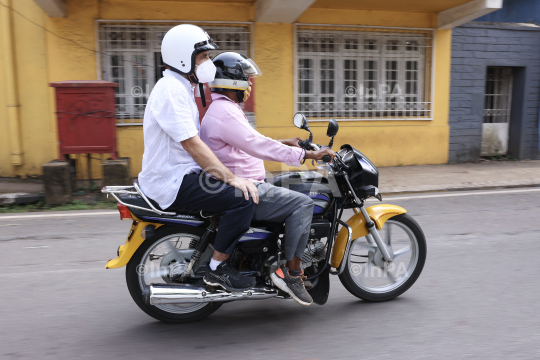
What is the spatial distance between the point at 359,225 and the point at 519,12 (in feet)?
38.4

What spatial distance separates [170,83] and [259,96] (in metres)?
Result: 6.91

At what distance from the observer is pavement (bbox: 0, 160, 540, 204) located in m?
8.05

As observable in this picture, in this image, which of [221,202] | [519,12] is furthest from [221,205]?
[519,12]

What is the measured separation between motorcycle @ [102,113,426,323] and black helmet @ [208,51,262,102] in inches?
15.9

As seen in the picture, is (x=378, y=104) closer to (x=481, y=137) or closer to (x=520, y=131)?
(x=481, y=137)

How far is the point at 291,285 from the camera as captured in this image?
3061 millimetres

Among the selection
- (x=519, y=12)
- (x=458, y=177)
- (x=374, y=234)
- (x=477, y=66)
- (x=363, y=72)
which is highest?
(x=519, y=12)

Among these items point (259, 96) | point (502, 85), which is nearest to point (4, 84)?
point (259, 96)

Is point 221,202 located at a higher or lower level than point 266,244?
higher

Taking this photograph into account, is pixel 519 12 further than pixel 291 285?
Yes

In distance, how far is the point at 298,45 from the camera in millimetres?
9898

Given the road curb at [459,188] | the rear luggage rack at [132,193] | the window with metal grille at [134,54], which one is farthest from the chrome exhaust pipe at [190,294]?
the window with metal grille at [134,54]

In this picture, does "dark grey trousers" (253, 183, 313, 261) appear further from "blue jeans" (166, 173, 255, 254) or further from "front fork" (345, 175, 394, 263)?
"front fork" (345, 175, 394, 263)

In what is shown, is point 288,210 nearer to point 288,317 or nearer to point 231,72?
point 288,317
